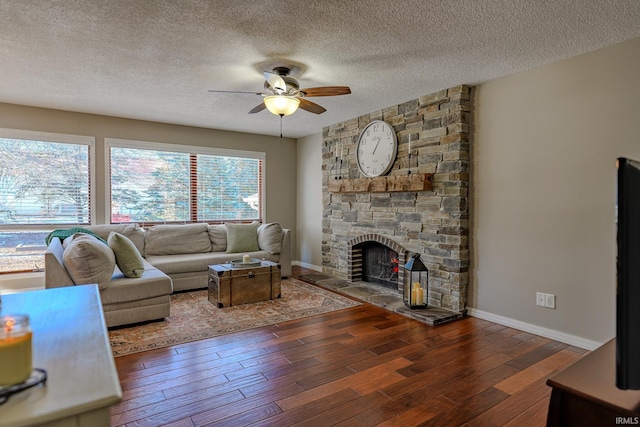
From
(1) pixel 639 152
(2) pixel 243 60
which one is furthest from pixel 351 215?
(1) pixel 639 152

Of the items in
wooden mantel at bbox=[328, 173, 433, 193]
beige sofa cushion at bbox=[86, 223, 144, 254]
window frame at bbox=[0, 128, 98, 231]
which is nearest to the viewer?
wooden mantel at bbox=[328, 173, 433, 193]

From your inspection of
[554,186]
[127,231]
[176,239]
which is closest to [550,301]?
[554,186]

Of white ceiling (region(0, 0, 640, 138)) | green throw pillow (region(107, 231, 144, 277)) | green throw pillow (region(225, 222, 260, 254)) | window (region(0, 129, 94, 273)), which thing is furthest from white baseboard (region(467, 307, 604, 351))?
window (region(0, 129, 94, 273))

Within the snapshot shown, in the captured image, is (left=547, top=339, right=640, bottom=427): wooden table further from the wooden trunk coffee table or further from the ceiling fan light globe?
the wooden trunk coffee table

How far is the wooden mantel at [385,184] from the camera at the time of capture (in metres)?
3.98

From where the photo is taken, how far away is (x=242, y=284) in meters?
4.14

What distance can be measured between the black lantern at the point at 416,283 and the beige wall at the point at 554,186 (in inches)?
19.0

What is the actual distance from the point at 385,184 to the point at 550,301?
2.10 metres

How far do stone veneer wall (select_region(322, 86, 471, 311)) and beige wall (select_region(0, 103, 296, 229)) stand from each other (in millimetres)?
1975

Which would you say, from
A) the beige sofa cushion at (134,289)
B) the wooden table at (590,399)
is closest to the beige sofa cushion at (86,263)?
the beige sofa cushion at (134,289)

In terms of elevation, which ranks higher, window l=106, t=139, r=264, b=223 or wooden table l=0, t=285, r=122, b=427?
window l=106, t=139, r=264, b=223

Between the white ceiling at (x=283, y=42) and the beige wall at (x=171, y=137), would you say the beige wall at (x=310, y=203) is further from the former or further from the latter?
the white ceiling at (x=283, y=42)

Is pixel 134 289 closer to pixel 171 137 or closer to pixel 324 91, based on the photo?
pixel 324 91

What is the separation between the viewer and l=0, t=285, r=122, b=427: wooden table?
672mm
